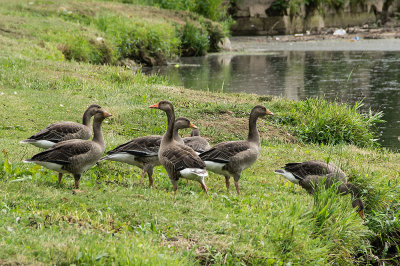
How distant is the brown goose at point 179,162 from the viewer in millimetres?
8430

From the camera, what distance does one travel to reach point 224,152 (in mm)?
9344

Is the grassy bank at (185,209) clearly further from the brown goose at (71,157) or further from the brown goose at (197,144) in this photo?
the brown goose at (197,144)

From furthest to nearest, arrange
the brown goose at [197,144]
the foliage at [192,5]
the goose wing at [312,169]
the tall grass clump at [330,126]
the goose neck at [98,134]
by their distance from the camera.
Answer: the foliage at [192,5] < the tall grass clump at [330,126] < the brown goose at [197,144] < the goose wing at [312,169] < the goose neck at [98,134]

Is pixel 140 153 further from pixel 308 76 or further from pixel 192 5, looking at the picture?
pixel 192 5

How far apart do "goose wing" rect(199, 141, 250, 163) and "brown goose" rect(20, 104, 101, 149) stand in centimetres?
219

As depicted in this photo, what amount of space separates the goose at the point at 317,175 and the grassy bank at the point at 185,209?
227 millimetres

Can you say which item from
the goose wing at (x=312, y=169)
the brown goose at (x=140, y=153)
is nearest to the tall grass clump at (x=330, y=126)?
the goose wing at (x=312, y=169)

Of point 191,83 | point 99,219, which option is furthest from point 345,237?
point 191,83

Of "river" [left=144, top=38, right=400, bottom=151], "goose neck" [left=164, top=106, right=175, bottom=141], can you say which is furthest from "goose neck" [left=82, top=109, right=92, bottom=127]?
"river" [left=144, top=38, right=400, bottom=151]

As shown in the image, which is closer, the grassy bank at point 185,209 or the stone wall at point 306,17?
the grassy bank at point 185,209

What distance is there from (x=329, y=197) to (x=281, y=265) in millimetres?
1864

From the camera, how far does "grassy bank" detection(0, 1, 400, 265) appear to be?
651cm

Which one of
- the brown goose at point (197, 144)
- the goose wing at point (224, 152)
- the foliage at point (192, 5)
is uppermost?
the foliage at point (192, 5)

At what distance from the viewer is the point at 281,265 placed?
→ 7.07 metres
